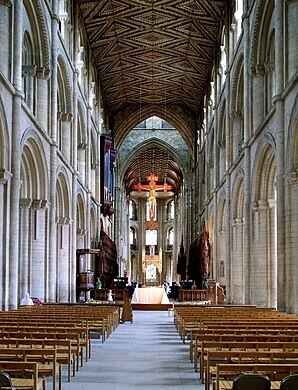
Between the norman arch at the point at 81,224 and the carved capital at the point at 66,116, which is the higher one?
the carved capital at the point at 66,116

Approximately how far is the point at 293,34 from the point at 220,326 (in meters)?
10.1

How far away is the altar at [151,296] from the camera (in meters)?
30.2

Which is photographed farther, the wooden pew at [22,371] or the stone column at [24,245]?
the stone column at [24,245]

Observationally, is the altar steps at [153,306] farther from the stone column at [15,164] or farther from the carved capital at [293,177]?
the carved capital at [293,177]

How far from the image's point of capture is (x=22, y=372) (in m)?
7.43

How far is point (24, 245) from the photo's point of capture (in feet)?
74.4

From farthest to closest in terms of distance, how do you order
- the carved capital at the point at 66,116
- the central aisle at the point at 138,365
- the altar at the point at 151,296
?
the altar at the point at 151,296 → the carved capital at the point at 66,116 → the central aisle at the point at 138,365

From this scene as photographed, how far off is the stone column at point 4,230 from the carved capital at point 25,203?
484 centimetres

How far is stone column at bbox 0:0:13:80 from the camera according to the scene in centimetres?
1836

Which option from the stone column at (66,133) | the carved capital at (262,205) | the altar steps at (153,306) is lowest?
the altar steps at (153,306)

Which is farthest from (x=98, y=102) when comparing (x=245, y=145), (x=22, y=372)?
(x=22, y=372)

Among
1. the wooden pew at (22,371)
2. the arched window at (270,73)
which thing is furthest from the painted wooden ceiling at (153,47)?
the wooden pew at (22,371)

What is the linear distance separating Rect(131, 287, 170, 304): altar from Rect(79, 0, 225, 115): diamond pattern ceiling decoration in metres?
13.8

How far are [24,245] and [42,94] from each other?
5.59 meters
